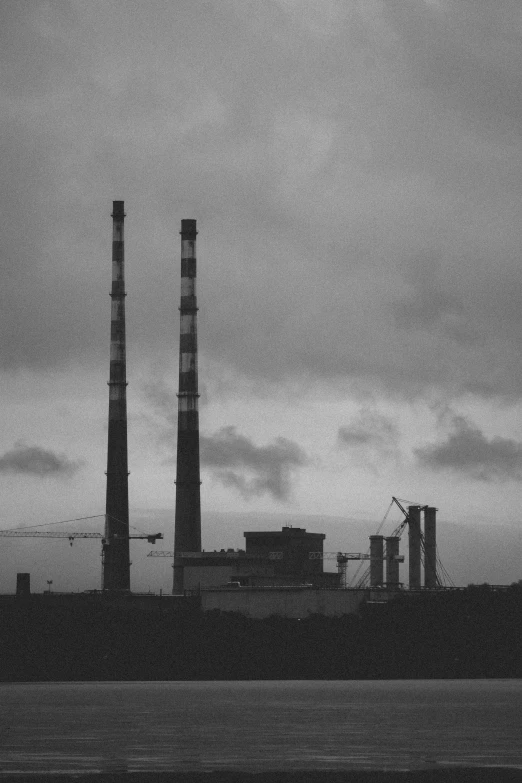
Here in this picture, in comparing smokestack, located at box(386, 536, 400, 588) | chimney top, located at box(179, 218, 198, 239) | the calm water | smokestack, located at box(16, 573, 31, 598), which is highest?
chimney top, located at box(179, 218, 198, 239)

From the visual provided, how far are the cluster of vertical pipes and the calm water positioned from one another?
3668 centimetres

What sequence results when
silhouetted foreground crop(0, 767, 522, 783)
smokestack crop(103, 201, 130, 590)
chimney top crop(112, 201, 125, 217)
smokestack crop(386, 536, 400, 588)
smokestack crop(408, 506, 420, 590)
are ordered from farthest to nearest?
smokestack crop(386, 536, 400, 588)
smokestack crop(408, 506, 420, 590)
chimney top crop(112, 201, 125, 217)
smokestack crop(103, 201, 130, 590)
silhouetted foreground crop(0, 767, 522, 783)

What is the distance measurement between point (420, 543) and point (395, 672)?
39.8 ft

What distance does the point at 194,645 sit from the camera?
127 metres

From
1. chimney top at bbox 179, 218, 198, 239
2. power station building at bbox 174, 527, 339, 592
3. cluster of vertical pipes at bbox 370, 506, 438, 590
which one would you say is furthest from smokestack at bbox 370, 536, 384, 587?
chimney top at bbox 179, 218, 198, 239

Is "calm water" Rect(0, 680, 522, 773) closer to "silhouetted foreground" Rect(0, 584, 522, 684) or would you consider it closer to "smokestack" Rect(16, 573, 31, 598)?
"silhouetted foreground" Rect(0, 584, 522, 684)

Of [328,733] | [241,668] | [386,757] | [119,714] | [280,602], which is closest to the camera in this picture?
[386,757]

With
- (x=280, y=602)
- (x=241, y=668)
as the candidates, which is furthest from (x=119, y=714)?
(x=241, y=668)

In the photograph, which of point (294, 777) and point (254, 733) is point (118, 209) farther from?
point (294, 777)

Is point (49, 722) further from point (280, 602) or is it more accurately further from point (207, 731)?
point (280, 602)

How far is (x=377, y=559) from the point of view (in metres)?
144

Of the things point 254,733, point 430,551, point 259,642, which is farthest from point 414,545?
point 254,733

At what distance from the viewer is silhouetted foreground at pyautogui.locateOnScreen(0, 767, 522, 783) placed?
42094 mm

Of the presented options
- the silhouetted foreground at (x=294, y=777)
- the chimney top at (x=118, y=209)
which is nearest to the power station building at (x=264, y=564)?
the chimney top at (x=118, y=209)
